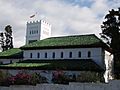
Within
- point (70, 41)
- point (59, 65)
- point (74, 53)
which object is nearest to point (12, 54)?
point (70, 41)

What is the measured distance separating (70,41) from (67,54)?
2.74 meters

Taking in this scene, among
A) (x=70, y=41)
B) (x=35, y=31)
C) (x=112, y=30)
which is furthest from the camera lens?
→ (x=35, y=31)

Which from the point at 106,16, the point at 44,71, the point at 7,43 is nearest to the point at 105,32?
the point at 106,16

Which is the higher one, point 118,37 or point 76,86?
point 118,37

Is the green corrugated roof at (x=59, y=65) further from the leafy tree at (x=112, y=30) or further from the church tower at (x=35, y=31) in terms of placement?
the church tower at (x=35, y=31)

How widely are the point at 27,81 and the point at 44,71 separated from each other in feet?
49.2

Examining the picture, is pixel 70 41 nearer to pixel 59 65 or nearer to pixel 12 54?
pixel 59 65

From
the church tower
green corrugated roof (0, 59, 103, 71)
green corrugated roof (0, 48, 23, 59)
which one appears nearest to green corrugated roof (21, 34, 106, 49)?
green corrugated roof (0, 59, 103, 71)

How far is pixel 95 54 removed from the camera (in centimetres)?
5169

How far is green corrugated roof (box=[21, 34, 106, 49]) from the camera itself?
52.9 m

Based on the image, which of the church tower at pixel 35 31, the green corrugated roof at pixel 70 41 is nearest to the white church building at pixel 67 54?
the green corrugated roof at pixel 70 41

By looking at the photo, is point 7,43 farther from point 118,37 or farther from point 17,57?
point 118,37

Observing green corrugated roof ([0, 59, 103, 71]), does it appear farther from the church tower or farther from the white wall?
the church tower

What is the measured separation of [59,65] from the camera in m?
50.0
